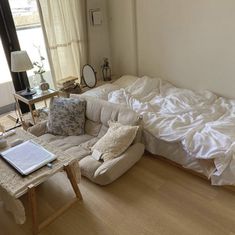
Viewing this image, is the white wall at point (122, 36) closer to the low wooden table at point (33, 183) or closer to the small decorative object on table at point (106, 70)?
the small decorative object on table at point (106, 70)

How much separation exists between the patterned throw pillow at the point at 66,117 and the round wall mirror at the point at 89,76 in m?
0.91

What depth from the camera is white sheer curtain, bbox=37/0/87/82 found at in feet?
10.8

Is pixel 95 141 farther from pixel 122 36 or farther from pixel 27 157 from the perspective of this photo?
pixel 122 36

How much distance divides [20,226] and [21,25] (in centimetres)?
260

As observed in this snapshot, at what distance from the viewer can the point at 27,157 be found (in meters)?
2.08

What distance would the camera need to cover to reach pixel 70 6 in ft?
11.2

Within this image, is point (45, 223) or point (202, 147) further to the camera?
point (202, 147)

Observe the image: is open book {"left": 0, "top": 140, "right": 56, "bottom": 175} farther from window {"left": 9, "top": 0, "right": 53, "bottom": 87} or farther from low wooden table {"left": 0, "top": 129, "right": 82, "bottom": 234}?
window {"left": 9, "top": 0, "right": 53, "bottom": 87}

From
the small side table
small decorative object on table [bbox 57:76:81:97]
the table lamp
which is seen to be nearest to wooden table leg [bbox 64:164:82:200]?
the small side table

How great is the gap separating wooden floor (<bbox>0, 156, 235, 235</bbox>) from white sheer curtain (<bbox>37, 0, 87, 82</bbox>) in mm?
1790

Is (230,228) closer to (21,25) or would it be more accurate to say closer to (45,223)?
(45,223)

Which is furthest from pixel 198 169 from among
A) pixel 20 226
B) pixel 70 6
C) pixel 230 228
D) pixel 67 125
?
pixel 70 6

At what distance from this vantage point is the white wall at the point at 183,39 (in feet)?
9.16

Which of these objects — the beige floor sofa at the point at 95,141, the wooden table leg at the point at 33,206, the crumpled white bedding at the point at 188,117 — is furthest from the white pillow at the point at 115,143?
the wooden table leg at the point at 33,206
